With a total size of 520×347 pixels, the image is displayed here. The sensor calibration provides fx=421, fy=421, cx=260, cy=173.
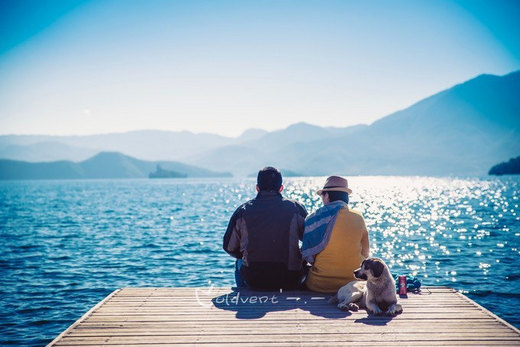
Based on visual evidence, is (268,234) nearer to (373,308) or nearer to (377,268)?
(377,268)

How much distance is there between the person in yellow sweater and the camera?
7441 mm

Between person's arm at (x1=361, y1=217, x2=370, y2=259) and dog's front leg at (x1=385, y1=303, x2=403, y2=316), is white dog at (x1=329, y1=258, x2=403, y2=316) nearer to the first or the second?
dog's front leg at (x1=385, y1=303, x2=403, y2=316)

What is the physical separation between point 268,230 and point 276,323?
1819 millimetres

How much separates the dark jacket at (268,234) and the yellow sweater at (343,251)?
1.86ft

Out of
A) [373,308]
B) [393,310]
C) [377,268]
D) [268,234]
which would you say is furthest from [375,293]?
[268,234]

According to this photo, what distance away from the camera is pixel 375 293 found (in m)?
6.95

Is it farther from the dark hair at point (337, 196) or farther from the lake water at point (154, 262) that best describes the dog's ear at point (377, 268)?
the lake water at point (154, 262)

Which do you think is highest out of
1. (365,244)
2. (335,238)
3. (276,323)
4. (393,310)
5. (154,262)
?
(335,238)

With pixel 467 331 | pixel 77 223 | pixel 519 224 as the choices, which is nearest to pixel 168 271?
pixel 467 331

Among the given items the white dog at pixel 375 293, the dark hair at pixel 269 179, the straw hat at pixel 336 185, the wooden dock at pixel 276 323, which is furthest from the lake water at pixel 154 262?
the straw hat at pixel 336 185

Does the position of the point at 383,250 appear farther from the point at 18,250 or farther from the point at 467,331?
the point at 18,250

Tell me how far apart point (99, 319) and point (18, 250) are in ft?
72.1

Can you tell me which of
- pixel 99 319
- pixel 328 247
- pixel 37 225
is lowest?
pixel 37 225

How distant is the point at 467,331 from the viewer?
6.12 meters
